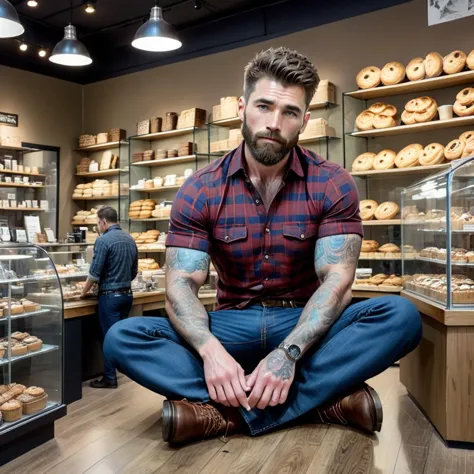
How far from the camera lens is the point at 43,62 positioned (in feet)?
27.2

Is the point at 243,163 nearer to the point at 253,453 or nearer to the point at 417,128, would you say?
the point at 253,453

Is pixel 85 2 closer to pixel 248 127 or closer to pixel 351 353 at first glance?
pixel 248 127

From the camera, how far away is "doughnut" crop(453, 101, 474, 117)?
4953mm

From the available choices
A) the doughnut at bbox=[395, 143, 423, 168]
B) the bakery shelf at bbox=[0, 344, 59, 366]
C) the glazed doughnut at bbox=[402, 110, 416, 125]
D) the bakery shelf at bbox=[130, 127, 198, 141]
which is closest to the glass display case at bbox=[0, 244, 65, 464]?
the bakery shelf at bbox=[0, 344, 59, 366]

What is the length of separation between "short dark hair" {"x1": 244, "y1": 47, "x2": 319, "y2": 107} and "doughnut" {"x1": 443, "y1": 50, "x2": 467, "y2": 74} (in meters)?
3.82

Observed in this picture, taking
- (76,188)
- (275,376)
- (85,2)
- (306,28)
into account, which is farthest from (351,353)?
(76,188)

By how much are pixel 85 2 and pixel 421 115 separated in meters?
4.36

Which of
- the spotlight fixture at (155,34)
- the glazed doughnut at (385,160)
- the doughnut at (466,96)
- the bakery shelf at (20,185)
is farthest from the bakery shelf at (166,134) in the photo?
the doughnut at (466,96)

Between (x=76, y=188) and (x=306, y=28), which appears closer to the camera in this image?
(x=306, y=28)

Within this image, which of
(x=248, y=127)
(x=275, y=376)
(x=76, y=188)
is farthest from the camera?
(x=76, y=188)

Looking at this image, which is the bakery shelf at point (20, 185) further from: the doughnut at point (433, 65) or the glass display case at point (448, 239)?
the glass display case at point (448, 239)

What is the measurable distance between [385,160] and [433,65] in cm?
99

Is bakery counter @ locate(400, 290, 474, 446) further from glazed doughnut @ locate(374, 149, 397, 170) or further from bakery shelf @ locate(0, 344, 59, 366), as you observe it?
glazed doughnut @ locate(374, 149, 397, 170)

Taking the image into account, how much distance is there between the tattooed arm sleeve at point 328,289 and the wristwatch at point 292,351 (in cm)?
1
